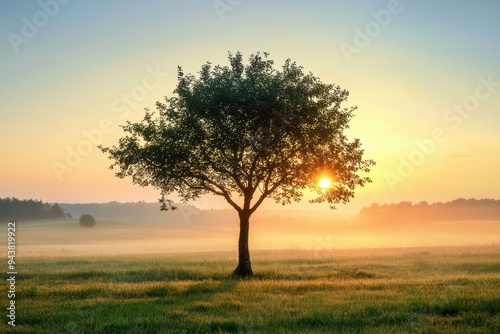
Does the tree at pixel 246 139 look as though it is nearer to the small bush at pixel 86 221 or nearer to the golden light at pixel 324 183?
the golden light at pixel 324 183

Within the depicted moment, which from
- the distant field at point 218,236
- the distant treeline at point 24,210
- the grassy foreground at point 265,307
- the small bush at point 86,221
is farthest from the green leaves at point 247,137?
the distant treeline at point 24,210

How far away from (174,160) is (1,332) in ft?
58.5

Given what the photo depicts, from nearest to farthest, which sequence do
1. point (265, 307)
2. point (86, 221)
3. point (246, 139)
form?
point (265, 307), point (246, 139), point (86, 221)

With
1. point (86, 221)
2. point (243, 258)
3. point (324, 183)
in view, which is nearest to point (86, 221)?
point (86, 221)

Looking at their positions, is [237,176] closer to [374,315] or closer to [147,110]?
[147,110]

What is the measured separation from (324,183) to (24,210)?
162 m

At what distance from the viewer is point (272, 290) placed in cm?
2384

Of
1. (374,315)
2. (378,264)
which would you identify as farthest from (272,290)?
(378,264)

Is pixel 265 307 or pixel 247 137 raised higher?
pixel 247 137

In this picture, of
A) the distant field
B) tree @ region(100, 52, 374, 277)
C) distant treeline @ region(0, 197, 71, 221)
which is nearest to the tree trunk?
tree @ region(100, 52, 374, 277)

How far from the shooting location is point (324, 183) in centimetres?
3412

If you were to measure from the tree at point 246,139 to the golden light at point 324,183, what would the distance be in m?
0.36

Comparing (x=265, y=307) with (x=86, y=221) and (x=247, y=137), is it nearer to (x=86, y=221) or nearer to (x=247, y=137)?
(x=247, y=137)

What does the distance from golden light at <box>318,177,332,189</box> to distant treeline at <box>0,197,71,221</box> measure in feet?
513
